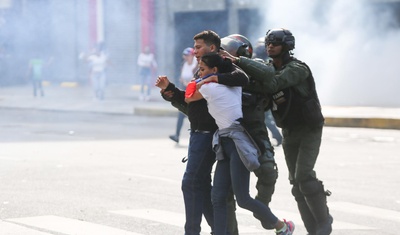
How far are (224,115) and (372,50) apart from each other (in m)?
16.9

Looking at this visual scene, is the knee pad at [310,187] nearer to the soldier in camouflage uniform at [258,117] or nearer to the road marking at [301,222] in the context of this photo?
the soldier in camouflage uniform at [258,117]

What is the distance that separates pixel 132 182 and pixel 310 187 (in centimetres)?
387

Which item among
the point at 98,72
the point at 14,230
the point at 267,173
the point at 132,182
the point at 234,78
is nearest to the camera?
the point at 234,78

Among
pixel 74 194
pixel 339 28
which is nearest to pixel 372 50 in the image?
pixel 339 28

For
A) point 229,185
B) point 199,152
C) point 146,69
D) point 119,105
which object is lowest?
point 119,105

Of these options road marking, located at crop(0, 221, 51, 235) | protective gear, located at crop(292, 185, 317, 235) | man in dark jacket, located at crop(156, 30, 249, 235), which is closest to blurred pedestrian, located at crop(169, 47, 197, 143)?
road marking, located at crop(0, 221, 51, 235)

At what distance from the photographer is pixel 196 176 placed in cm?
731

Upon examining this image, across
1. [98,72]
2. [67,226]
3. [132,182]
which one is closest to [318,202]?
[67,226]

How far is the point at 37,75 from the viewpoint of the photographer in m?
26.8

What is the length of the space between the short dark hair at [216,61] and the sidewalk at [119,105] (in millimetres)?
11019

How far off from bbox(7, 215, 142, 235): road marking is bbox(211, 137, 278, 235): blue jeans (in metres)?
1.27

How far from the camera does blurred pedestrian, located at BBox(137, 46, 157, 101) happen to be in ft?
83.9

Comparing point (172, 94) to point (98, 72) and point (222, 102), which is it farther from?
point (98, 72)

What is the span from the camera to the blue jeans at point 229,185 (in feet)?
23.4
